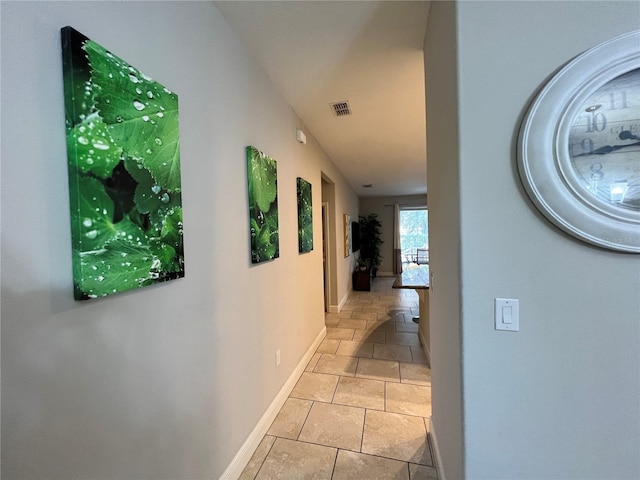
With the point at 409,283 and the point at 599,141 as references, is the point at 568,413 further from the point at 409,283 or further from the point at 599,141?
the point at 409,283

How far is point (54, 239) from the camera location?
26.8 inches

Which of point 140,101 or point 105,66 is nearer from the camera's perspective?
point 105,66

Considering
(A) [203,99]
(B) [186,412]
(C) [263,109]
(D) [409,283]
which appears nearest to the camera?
(B) [186,412]

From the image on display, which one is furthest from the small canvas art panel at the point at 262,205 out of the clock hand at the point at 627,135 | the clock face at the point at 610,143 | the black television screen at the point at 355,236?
the black television screen at the point at 355,236

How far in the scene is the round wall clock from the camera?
2.66 ft

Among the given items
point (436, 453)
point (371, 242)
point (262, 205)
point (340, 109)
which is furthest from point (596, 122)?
point (371, 242)

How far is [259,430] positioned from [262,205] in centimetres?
148

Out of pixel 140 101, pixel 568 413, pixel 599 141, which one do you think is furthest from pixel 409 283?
pixel 140 101

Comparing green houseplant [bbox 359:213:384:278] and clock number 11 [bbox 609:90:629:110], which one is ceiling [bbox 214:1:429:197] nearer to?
clock number 11 [bbox 609:90:629:110]

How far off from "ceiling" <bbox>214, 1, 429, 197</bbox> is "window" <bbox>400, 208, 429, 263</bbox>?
17.7 ft

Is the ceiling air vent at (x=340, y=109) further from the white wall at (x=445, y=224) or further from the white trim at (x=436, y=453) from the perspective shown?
the white trim at (x=436, y=453)

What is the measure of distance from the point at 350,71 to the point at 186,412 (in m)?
2.28

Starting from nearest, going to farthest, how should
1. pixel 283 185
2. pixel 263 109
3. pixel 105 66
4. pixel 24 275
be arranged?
1. pixel 24 275
2. pixel 105 66
3. pixel 263 109
4. pixel 283 185

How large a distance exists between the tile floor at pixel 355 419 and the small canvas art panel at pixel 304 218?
126 cm
